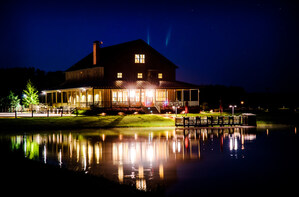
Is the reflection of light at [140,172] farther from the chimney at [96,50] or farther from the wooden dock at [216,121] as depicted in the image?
the chimney at [96,50]

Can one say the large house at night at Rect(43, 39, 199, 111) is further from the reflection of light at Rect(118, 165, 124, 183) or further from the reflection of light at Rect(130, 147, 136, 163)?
the reflection of light at Rect(118, 165, 124, 183)

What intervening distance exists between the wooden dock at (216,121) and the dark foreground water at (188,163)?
12.6 m

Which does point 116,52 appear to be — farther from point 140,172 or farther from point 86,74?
point 140,172

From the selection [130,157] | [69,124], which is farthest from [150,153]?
[69,124]

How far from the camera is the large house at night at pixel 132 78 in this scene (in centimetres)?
5312

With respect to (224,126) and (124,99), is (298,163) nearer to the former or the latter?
(224,126)

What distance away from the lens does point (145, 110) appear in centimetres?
4984

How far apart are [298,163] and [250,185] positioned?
427cm

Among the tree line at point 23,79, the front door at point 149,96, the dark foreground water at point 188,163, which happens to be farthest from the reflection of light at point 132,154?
the tree line at point 23,79

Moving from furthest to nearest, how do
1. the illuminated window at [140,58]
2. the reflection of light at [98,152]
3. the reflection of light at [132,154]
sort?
1. the illuminated window at [140,58]
2. the reflection of light at [98,152]
3. the reflection of light at [132,154]

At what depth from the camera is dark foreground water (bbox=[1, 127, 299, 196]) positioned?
10.2 meters

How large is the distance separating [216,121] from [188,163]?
21111 mm

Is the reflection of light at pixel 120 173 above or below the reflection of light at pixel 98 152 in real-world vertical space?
below

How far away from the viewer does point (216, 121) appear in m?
34.1
